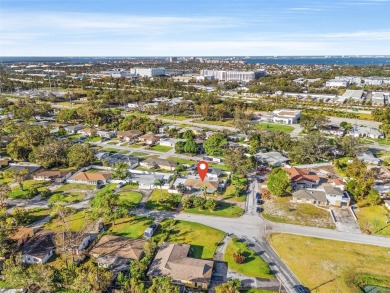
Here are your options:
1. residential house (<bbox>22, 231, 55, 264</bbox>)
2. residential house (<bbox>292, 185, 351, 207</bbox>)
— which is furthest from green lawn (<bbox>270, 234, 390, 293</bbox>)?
residential house (<bbox>22, 231, 55, 264</bbox>)

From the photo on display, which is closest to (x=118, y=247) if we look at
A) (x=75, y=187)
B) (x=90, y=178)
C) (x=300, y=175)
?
(x=75, y=187)

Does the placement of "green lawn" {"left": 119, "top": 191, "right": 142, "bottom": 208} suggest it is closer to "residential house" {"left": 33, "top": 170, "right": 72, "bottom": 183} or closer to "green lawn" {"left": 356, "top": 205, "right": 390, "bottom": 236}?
"residential house" {"left": 33, "top": 170, "right": 72, "bottom": 183}

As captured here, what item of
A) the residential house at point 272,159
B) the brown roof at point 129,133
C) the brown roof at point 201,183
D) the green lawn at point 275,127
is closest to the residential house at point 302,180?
the residential house at point 272,159

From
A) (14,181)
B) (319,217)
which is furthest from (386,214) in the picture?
(14,181)

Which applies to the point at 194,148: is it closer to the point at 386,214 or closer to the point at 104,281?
the point at 386,214

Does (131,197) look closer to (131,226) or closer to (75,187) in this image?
(131,226)

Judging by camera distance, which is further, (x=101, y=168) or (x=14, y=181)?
(x=101, y=168)
